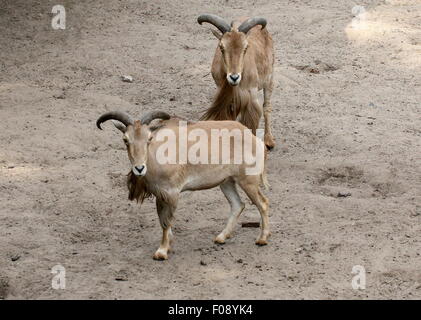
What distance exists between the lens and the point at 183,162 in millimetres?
8406

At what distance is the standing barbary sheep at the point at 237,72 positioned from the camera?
1009cm

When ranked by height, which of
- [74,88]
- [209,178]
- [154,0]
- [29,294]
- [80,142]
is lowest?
[29,294]

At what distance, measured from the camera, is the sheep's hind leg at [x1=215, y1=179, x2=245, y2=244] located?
29.2ft

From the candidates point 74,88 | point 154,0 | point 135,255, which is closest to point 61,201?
point 135,255

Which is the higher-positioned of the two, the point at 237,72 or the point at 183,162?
the point at 237,72

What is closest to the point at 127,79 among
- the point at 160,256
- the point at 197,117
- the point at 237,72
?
the point at 197,117

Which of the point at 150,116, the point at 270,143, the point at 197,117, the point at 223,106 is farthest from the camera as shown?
the point at 197,117

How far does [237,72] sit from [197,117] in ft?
7.19

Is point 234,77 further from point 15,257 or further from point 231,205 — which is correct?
point 15,257

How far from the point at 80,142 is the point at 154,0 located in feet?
19.0

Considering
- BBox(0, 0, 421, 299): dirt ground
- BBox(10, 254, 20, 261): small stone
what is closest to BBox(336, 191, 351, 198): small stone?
BBox(0, 0, 421, 299): dirt ground

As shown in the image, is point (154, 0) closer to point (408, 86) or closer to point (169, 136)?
point (408, 86)

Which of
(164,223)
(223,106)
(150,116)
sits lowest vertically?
(164,223)

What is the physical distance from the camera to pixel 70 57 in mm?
13664
